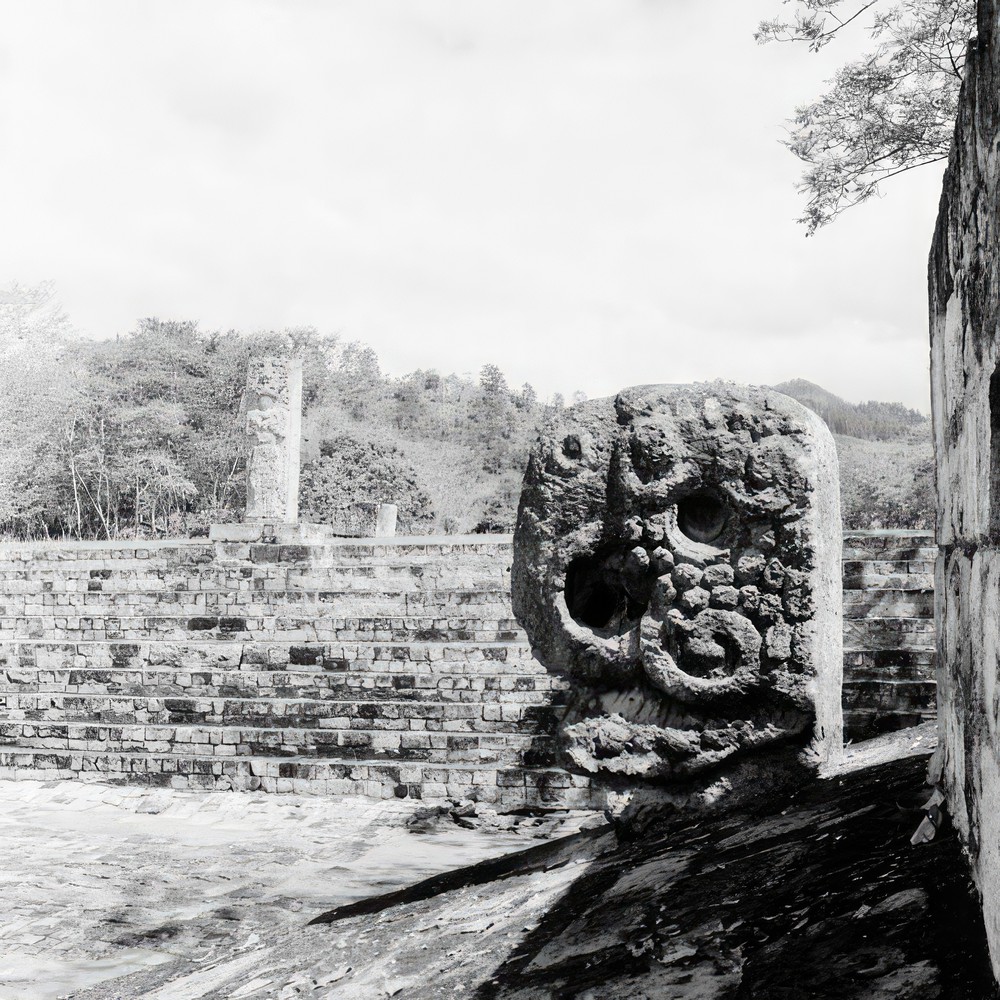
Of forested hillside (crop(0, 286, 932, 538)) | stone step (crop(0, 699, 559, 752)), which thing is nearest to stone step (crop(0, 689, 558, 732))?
stone step (crop(0, 699, 559, 752))

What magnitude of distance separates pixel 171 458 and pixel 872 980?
88.5ft

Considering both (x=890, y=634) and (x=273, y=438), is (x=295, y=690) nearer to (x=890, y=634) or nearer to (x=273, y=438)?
(x=890, y=634)

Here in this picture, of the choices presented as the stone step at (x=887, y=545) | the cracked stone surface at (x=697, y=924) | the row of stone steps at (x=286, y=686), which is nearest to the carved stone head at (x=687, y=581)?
the cracked stone surface at (x=697, y=924)

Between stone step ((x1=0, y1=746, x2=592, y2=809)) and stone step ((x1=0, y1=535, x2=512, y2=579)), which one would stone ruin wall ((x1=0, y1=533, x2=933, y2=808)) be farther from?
stone step ((x1=0, y1=535, x2=512, y2=579))

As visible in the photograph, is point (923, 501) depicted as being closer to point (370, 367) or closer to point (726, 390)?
point (726, 390)

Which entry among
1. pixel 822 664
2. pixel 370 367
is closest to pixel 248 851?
pixel 822 664

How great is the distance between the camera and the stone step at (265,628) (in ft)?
29.7

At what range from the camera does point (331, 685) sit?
8.46 metres

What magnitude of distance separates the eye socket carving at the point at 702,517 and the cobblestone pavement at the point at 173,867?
2501mm

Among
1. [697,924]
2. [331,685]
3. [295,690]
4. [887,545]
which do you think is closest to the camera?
[697,924]

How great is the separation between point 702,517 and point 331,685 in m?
5.59

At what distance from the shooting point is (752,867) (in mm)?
2541

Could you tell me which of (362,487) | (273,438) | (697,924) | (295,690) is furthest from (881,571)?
(362,487)

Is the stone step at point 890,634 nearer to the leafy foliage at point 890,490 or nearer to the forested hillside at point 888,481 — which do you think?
the forested hillside at point 888,481
